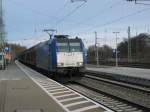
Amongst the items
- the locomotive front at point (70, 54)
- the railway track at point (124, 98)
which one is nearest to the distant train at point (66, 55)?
the locomotive front at point (70, 54)

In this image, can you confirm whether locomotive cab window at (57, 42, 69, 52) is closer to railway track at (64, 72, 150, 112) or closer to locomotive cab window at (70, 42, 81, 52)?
locomotive cab window at (70, 42, 81, 52)

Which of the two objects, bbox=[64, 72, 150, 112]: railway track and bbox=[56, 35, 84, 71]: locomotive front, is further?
bbox=[56, 35, 84, 71]: locomotive front

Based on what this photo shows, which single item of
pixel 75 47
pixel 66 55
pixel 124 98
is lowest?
pixel 124 98

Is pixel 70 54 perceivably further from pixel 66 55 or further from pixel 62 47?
pixel 62 47

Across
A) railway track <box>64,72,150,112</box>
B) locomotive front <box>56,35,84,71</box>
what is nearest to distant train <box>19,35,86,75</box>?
locomotive front <box>56,35,84,71</box>

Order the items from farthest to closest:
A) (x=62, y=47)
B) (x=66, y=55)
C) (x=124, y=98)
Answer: (x=62, y=47)
(x=66, y=55)
(x=124, y=98)

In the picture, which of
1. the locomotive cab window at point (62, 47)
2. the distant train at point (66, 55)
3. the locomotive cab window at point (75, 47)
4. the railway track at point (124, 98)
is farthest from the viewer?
the locomotive cab window at point (75, 47)

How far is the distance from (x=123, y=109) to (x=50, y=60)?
54.2 feet

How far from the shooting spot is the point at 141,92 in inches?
910

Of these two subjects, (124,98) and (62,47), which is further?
(62,47)

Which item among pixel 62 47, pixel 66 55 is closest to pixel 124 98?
pixel 66 55

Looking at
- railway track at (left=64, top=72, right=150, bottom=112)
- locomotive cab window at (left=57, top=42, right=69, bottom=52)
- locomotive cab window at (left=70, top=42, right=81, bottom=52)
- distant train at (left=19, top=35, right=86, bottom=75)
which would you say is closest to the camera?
railway track at (left=64, top=72, right=150, bottom=112)

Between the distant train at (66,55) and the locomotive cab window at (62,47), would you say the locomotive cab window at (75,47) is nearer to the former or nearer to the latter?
the distant train at (66,55)

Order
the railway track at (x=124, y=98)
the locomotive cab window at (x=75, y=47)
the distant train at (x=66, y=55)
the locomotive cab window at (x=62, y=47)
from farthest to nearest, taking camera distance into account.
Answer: the locomotive cab window at (x=75, y=47), the locomotive cab window at (x=62, y=47), the distant train at (x=66, y=55), the railway track at (x=124, y=98)
